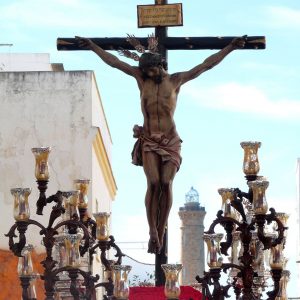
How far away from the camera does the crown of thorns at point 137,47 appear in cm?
1455

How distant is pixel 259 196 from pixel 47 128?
1754 cm

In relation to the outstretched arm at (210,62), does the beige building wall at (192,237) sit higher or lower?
higher

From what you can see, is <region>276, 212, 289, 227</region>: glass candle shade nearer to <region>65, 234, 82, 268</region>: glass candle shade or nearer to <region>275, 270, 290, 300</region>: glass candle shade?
<region>275, 270, 290, 300</region>: glass candle shade

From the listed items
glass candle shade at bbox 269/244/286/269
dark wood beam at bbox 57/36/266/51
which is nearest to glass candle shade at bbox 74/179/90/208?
dark wood beam at bbox 57/36/266/51

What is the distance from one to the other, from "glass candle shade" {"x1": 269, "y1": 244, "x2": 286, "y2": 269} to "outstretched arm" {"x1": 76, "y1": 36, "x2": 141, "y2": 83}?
203 centimetres

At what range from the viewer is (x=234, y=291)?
14445mm

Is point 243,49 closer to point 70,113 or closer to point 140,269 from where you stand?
point 70,113

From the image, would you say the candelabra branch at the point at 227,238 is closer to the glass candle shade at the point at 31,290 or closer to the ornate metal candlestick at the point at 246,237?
the ornate metal candlestick at the point at 246,237

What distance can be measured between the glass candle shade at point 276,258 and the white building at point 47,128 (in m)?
16.5

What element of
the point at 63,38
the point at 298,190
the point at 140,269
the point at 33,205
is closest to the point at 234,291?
the point at 63,38

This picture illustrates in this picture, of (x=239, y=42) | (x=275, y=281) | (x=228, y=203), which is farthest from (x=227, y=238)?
(x=239, y=42)

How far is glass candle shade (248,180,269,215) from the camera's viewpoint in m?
13.4

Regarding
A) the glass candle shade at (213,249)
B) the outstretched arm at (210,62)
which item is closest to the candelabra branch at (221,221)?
the glass candle shade at (213,249)

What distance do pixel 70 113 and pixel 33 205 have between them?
199 cm
